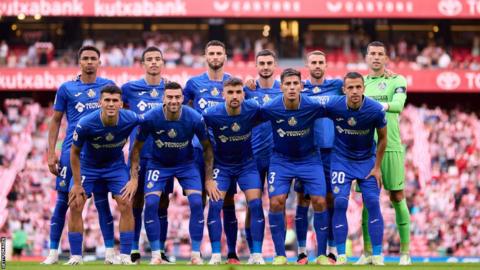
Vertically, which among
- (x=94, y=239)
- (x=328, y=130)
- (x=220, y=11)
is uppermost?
(x=220, y=11)

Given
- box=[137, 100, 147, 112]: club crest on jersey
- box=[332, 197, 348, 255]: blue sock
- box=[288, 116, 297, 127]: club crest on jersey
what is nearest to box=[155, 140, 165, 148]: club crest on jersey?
box=[137, 100, 147, 112]: club crest on jersey

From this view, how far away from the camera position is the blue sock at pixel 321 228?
13.9m

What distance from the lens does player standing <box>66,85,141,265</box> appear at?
1352 centimetres

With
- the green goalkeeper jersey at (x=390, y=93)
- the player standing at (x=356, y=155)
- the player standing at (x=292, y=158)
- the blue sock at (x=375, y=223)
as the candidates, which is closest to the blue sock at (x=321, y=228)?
the player standing at (x=292, y=158)

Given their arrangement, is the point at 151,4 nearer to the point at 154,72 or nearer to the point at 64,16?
→ the point at 64,16

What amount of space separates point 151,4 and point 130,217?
18714 mm

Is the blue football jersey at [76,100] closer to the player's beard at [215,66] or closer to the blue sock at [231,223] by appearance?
the player's beard at [215,66]

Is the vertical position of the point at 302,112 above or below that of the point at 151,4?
below

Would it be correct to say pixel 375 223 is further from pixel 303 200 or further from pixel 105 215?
pixel 105 215

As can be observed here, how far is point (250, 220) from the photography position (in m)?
14.4

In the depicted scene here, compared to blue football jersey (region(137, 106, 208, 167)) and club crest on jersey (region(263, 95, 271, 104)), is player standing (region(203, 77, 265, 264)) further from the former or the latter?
club crest on jersey (region(263, 95, 271, 104))

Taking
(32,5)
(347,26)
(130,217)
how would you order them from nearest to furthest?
(130,217), (32,5), (347,26)

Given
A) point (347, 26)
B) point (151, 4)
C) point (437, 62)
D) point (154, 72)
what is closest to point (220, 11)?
point (151, 4)

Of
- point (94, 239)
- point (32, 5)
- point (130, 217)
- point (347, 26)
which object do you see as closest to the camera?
point (130, 217)
